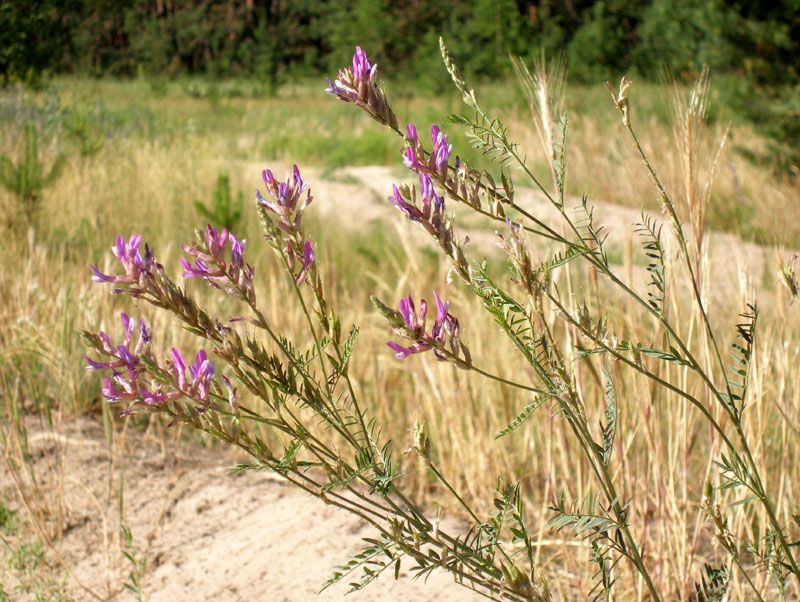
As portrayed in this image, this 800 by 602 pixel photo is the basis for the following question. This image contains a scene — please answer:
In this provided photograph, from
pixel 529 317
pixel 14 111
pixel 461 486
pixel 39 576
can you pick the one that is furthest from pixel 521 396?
pixel 14 111

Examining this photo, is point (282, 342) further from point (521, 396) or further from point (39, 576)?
point (521, 396)

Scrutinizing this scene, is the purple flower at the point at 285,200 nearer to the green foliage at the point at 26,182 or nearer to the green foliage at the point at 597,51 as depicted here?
the green foliage at the point at 26,182

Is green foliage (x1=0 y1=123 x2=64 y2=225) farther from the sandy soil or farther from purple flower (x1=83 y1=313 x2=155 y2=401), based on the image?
purple flower (x1=83 y1=313 x2=155 y2=401)

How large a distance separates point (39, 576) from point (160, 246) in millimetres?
2280

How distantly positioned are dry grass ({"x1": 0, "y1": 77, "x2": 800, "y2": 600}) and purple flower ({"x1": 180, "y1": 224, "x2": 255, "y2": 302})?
3.4 inches

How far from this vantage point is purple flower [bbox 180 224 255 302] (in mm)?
790

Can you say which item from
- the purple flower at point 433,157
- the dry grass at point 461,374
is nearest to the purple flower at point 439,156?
the purple flower at point 433,157

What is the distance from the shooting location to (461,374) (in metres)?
2.10

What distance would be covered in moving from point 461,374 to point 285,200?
4.34ft

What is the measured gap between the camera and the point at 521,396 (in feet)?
7.12

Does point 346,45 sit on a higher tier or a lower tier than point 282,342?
higher

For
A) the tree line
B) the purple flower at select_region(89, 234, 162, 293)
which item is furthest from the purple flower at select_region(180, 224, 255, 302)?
the tree line

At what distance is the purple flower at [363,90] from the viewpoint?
2.70ft

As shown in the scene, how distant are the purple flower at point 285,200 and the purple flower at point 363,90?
0.31 ft
